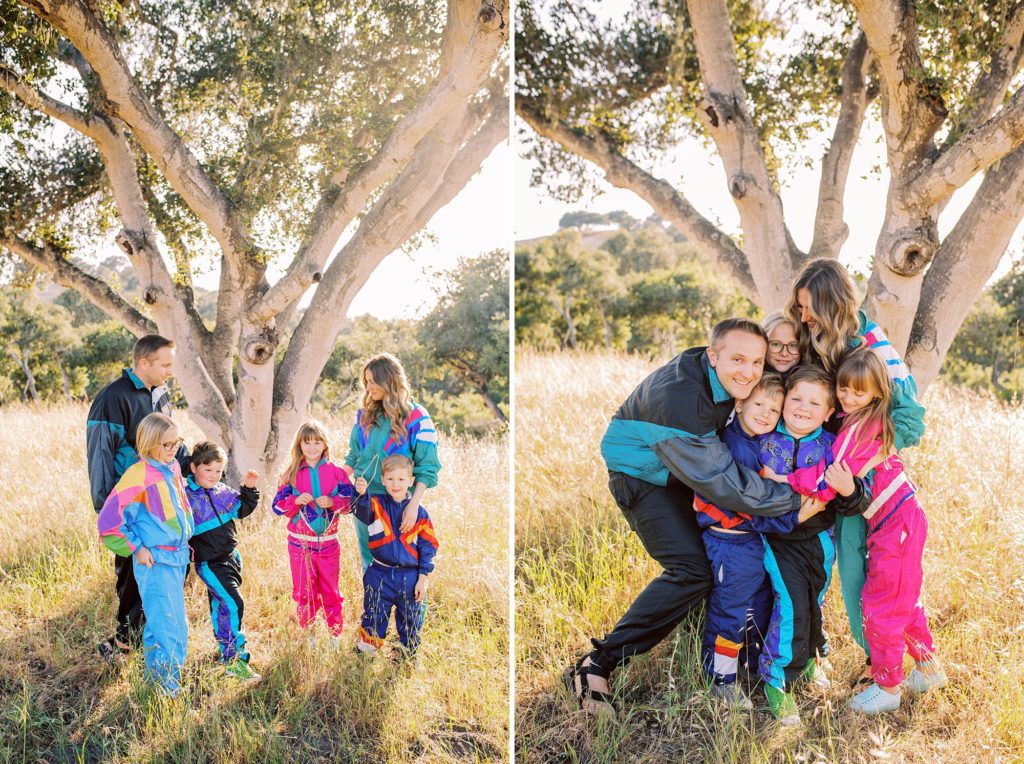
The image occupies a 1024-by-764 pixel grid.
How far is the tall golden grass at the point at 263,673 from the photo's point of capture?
3379mm

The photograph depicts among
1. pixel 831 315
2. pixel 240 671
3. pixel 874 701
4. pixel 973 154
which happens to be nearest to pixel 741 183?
pixel 973 154

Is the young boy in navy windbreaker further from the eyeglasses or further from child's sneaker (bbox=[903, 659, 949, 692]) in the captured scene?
child's sneaker (bbox=[903, 659, 949, 692])

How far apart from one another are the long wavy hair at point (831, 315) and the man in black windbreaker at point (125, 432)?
138 inches

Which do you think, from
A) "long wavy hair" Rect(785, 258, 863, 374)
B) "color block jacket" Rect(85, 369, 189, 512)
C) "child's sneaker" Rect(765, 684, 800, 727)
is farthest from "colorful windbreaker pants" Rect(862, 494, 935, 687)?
"color block jacket" Rect(85, 369, 189, 512)

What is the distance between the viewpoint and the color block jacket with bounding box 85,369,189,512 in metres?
4.11

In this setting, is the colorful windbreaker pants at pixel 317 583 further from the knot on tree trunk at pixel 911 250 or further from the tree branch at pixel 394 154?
the knot on tree trunk at pixel 911 250

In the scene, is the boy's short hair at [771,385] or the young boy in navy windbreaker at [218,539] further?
the young boy in navy windbreaker at [218,539]

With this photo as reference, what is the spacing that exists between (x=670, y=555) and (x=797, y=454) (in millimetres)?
742

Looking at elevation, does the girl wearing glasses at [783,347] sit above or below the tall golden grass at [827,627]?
above

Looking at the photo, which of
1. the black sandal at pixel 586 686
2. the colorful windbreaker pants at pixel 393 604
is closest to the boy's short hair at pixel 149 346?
the colorful windbreaker pants at pixel 393 604

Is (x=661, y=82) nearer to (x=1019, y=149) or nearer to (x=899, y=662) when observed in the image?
(x=1019, y=149)

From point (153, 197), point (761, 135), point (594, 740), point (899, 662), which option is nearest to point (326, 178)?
point (153, 197)

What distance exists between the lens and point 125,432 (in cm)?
422

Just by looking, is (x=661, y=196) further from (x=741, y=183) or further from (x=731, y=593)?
(x=731, y=593)
